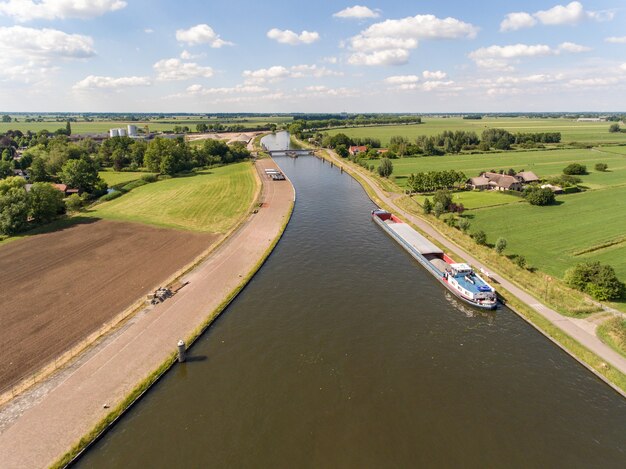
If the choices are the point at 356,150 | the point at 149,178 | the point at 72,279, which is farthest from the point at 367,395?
the point at 356,150

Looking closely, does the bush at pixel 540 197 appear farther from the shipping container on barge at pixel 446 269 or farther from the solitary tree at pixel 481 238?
the shipping container on barge at pixel 446 269

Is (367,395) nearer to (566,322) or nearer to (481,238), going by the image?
(566,322)

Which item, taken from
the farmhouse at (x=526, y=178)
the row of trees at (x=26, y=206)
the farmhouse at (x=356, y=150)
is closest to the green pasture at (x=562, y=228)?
the farmhouse at (x=526, y=178)

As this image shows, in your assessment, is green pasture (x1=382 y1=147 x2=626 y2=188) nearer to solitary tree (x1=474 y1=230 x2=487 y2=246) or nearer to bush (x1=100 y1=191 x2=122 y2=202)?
solitary tree (x1=474 y1=230 x2=487 y2=246)

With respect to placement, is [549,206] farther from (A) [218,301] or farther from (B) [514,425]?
(A) [218,301]

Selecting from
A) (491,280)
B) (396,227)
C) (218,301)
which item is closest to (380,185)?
(396,227)
